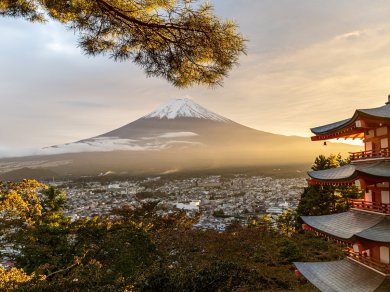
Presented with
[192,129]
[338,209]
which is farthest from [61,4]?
[192,129]

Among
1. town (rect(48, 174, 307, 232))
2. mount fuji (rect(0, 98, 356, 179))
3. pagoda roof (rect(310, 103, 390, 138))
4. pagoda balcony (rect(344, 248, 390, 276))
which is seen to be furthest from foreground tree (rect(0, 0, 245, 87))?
mount fuji (rect(0, 98, 356, 179))

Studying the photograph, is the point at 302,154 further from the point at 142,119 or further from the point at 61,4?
the point at 61,4

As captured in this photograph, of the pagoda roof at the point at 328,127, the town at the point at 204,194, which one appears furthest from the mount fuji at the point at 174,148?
the pagoda roof at the point at 328,127

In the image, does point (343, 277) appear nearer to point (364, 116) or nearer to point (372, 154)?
point (372, 154)

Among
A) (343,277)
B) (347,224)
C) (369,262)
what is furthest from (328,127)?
(343,277)

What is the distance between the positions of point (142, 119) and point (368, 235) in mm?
95309

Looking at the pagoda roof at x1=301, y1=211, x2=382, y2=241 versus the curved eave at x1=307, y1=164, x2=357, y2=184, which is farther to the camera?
the curved eave at x1=307, y1=164, x2=357, y2=184

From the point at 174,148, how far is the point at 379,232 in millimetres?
104974

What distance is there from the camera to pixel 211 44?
533 centimetres

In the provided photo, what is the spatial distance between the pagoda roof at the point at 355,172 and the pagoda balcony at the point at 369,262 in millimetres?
1731

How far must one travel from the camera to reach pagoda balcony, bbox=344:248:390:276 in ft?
23.8

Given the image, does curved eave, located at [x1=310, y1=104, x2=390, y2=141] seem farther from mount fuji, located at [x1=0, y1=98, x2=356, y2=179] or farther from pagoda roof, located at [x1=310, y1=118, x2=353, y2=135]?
mount fuji, located at [x1=0, y1=98, x2=356, y2=179]

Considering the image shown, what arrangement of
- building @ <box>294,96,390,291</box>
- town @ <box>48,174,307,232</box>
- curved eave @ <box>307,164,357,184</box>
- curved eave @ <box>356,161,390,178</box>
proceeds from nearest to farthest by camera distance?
1. curved eave @ <box>356,161,390,178</box>
2. building @ <box>294,96,390,291</box>
3. curved eave @ <box>307,164,357,184</box>
4. town @ <box>48,174,307,232</box>

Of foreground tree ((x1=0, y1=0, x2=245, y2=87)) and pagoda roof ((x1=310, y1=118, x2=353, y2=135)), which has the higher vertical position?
foreground tree ((x1=0, y1=0, x2=245, y2=87))
